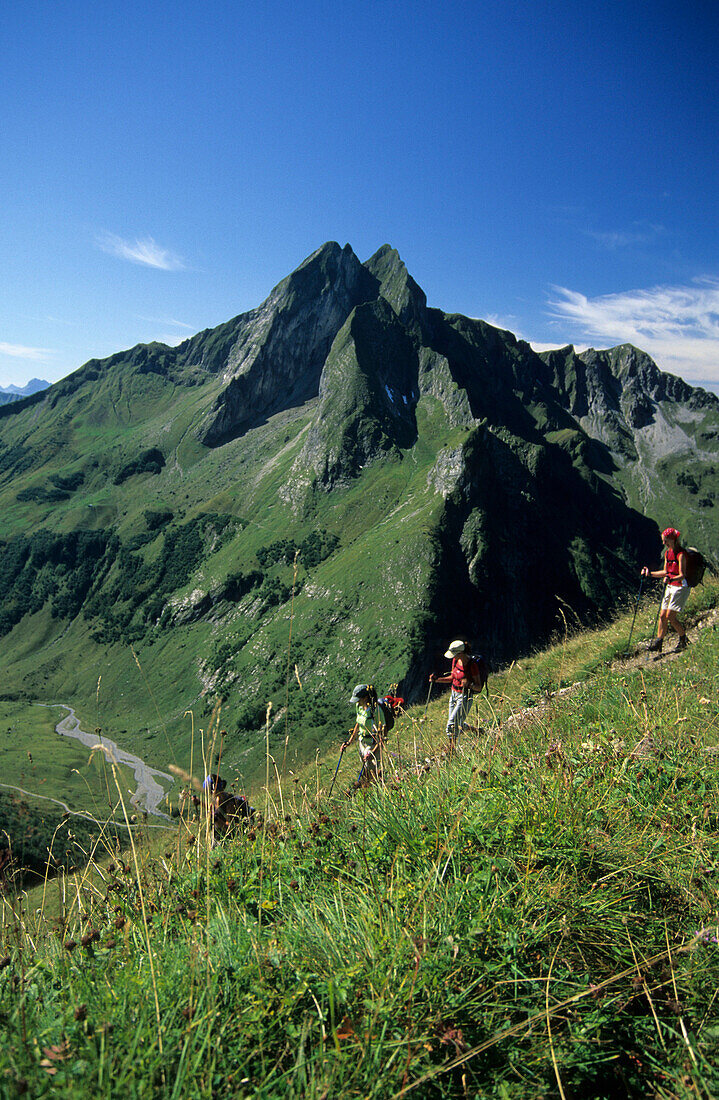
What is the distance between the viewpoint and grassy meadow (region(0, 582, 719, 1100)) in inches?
93.5

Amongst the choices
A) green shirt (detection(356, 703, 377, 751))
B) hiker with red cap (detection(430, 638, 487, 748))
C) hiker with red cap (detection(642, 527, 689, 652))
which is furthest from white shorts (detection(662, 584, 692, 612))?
green shirt (detection(356, 703, 377, 751))

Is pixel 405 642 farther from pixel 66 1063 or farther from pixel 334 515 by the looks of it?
pixel 66 1063

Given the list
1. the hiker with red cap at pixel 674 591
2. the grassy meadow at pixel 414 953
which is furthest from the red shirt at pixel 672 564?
the grassy meadow at pixel 414 953

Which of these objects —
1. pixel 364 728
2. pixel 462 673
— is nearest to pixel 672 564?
pixel 462 673

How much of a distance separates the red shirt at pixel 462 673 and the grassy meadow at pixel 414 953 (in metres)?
5.03

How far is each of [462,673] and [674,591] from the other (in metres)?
5.00

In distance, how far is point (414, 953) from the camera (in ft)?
9.18

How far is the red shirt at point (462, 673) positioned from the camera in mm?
10195

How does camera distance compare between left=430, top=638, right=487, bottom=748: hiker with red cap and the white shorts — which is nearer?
left=430, top=638, right=487, bottom=748: hiker with red cap

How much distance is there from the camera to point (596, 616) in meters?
15.3

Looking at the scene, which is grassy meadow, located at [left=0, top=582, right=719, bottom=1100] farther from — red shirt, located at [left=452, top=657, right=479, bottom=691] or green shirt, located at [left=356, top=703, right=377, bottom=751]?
red shirt, located at [left=452, top=657, right=479, bottom=691]

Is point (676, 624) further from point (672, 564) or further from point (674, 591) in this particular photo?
point (672, 564)

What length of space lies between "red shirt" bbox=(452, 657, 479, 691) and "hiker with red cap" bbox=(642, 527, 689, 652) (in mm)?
4226

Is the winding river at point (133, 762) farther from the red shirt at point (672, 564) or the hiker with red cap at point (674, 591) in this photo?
the red shirt at point (672, 564)
